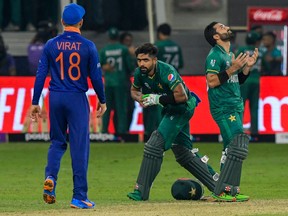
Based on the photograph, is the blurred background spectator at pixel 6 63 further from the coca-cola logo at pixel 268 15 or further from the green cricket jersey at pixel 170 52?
the coca-cola logo at pixel 268 15

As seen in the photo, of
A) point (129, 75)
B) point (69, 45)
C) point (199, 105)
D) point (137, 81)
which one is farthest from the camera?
point (129, 75)

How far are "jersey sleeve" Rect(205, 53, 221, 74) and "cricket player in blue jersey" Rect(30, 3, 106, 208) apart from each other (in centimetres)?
162

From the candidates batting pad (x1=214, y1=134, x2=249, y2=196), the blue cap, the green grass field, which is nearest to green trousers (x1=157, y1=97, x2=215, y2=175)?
batting pad (x1=214, y1=134, x2=249, y2=196)

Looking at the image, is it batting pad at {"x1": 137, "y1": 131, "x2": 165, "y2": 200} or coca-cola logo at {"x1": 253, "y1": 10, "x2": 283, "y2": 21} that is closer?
batting pad at {"x1": 137, "y1": 131, "x2": 165, "y2": 200}

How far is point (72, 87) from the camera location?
46.5 feet

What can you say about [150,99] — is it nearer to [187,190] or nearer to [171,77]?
[171,77]

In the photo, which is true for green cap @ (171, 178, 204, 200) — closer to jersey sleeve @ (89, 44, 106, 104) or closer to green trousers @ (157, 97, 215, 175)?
green trousers @ (157, 97, 215, 175)

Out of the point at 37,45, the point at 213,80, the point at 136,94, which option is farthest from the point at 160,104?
the point at 37,45

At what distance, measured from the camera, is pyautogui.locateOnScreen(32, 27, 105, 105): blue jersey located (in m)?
14.2

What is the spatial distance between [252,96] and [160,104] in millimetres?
10560

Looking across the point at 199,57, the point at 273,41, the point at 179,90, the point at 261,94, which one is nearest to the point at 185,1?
the point at 199,57

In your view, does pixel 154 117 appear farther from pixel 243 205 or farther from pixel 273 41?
pixel 243 205

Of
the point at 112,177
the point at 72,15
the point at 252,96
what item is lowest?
the point at 112,177

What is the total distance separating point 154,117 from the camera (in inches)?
986
